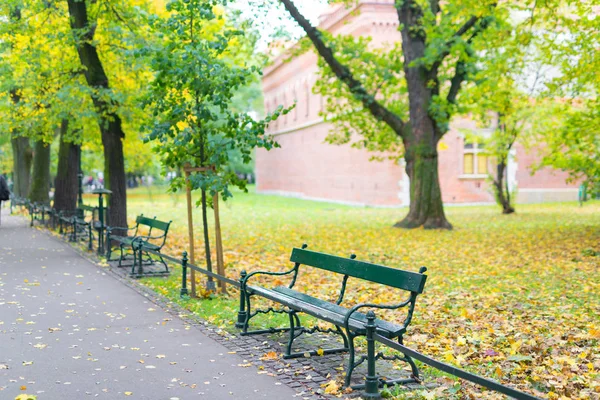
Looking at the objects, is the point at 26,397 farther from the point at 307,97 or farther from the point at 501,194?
the point at 307,97

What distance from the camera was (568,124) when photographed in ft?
51.3

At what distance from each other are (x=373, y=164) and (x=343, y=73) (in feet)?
46.6

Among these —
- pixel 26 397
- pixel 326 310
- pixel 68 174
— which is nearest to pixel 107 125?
pixel 68 174

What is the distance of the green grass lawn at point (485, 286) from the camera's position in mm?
6047

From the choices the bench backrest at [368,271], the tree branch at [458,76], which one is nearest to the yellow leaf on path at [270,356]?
the bench backrest at [368,271]

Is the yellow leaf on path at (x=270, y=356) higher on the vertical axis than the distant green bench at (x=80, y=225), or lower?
lower

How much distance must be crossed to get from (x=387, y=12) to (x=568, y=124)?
61.1 ft

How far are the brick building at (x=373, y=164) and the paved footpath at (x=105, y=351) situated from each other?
1852cm

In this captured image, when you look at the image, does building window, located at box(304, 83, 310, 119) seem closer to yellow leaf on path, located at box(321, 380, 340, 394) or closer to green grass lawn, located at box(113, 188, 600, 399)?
green grass lawn, located at box(113, 188, 600, 399)

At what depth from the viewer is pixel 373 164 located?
1335 inches

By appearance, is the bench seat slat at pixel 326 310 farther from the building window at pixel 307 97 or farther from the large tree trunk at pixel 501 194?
the building window at pixel 307 97

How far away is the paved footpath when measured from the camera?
5312 millimetres

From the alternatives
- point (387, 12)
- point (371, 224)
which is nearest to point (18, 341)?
point (371, 224)

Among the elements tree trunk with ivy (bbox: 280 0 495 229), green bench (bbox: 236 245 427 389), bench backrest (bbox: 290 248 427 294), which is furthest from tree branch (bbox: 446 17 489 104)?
green bench (bbox: 236 245 427 389)
